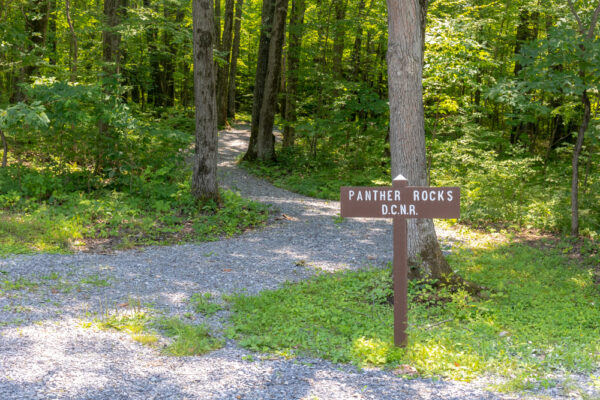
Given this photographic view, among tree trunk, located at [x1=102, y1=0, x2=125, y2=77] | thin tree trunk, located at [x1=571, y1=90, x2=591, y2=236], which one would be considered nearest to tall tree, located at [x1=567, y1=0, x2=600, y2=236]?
thin tree trunk, located at [x1=571, y1=90, x2=591, y2=236]

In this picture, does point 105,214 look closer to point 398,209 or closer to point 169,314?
point 169,314

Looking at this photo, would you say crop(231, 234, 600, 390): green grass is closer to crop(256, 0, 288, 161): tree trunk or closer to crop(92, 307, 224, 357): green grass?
crop(92, 307, 224, 357): green grass

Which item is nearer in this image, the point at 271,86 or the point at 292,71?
the point at 271,86

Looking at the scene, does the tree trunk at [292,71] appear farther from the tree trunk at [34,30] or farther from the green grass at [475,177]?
the tree trunk at [34,30]

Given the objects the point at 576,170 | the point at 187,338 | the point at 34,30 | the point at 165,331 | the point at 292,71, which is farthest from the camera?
the point at 292,71

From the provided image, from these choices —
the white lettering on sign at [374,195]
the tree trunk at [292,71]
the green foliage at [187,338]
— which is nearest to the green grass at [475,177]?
the tree trunk at [292,71]

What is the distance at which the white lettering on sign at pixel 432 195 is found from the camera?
4285 mm

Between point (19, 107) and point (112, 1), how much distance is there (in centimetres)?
606

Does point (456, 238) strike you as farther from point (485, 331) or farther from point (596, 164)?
point (596, 164)

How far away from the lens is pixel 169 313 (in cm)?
559

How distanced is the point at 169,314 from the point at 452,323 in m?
3.20

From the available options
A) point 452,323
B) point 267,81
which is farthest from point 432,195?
point 267,81

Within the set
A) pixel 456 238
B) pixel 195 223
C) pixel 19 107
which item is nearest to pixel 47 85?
pixel 19 107

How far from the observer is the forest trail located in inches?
144
